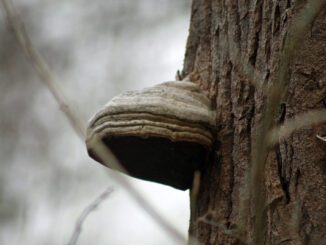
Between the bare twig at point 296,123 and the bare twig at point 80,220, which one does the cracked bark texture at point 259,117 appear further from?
the bare twig at point 80,220

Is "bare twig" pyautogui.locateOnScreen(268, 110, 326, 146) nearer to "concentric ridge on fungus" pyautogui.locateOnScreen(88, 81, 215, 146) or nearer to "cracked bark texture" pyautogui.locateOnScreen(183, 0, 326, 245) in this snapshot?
"cracked bark texture" pyautogui.locateOnScreen(183, 0, 326, 245)

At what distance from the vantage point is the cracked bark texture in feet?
7.86

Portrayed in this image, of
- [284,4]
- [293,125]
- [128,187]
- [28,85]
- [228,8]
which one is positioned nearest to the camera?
[128,187]

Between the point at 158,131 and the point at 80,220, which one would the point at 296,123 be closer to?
the point at 158,131

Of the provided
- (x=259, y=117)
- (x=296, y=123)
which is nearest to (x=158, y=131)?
(x=259, y=117)

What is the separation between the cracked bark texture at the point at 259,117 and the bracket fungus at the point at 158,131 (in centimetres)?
8

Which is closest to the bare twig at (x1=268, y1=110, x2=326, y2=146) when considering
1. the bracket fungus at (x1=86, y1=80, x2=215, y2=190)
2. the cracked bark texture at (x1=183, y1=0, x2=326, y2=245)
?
the cracked bark texture at (x1=183, y1=0, x2=326, y2=245)

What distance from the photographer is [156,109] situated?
8.86 feet

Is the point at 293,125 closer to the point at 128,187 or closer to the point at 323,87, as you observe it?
the point at 323,87

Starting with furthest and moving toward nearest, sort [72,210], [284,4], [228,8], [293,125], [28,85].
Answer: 1. [28,85]
2. [72,210]
3. [228,8]
4. [284,4]
5. [293,125]

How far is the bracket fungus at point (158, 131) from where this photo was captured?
2.65 meters

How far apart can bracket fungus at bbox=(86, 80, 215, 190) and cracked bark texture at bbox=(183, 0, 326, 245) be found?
0.08 metres

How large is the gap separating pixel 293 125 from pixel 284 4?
1.49 ft

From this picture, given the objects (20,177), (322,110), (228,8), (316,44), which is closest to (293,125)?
(322,110)
